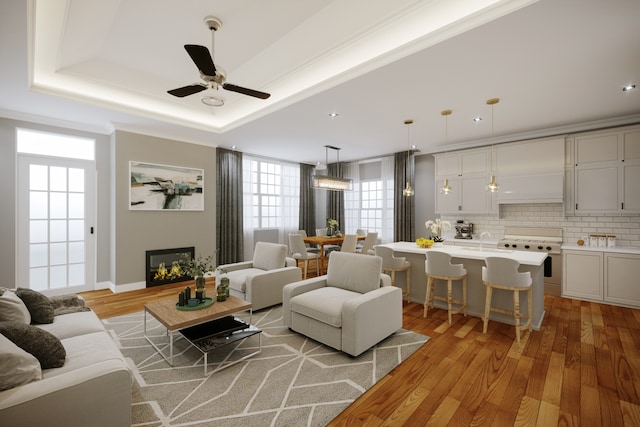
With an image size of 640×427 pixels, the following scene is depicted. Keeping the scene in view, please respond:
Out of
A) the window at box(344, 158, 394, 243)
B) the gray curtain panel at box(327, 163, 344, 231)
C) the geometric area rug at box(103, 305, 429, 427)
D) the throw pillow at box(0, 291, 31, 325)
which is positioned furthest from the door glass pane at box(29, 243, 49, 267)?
the window at box(344, 158, 394, 243)

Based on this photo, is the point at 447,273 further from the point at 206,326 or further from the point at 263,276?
the point at 206,326

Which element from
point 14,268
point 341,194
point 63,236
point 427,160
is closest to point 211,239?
point 63,236

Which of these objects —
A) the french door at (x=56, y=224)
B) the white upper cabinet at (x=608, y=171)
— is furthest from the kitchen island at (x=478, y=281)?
the french door at (x=56, y=224)

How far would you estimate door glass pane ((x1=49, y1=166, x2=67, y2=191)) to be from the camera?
Answer: 180 inches

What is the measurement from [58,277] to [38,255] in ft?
1.48

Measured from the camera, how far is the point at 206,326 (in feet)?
9.18

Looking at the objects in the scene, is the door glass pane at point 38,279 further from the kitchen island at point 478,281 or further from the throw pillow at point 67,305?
the kitchen island at point 478,281

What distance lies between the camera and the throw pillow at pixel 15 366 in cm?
135

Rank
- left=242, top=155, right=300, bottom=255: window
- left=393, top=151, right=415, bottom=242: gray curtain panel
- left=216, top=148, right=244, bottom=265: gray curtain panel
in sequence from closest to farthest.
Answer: left=216, top=148, right=244, bottom=265: gray curtain panel < left=393, top=151, right=415, bottom=242: gray curtain panel < left=242, top=155, right=300, bottom=255: window

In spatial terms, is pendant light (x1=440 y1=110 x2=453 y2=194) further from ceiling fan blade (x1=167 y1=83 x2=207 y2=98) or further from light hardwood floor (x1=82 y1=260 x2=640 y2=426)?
ceiling fan blade (x1=167 y1=83 x2=207 y2=98)

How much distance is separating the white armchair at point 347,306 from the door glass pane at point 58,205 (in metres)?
4.16

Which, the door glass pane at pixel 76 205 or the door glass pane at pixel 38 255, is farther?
the door glass pane at pixel 76 205

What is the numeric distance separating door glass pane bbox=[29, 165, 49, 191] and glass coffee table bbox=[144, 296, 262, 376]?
10.9 ft

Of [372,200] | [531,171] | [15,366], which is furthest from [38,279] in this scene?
[531,171]
